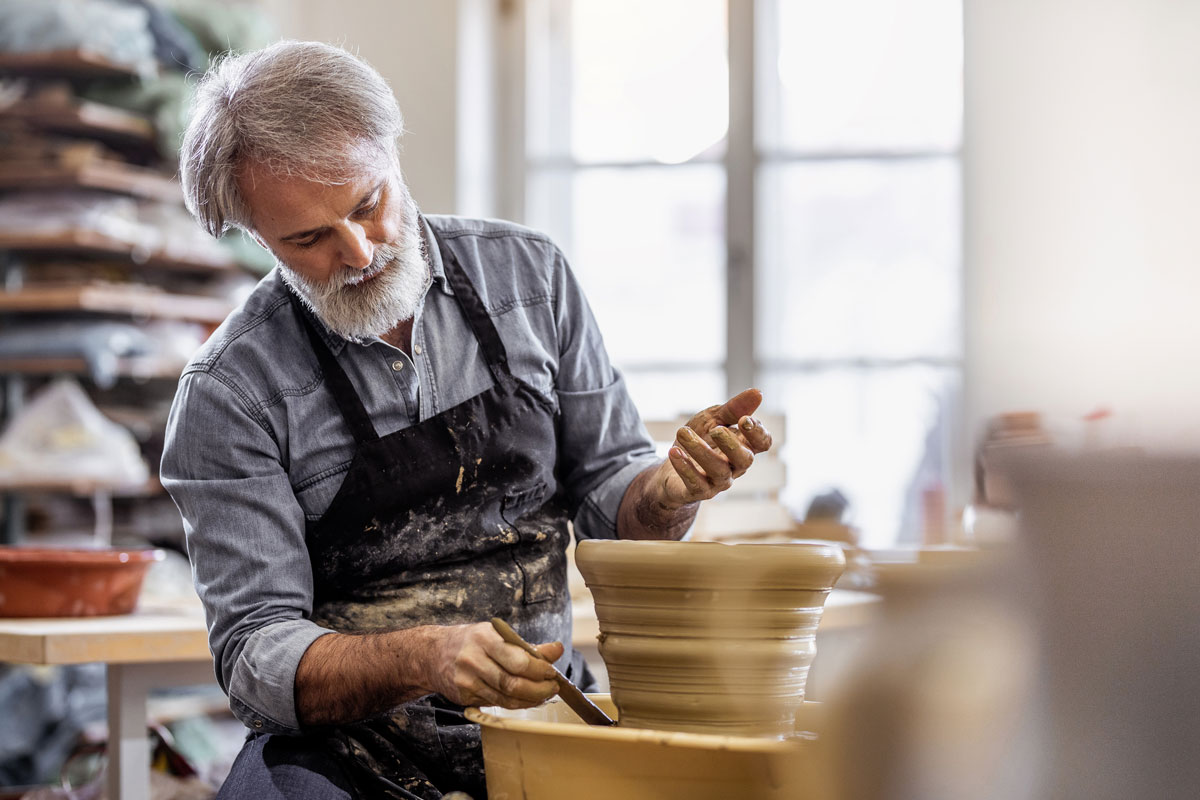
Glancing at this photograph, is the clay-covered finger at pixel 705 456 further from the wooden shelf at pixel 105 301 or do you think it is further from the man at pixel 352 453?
the wooden shelf at pixel 105 301

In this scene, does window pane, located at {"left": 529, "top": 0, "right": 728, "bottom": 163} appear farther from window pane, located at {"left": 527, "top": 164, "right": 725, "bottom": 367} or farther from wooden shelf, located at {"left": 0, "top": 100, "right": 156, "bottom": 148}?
wooden shelf, located at {"left": 0, "top": 100, "right": 156, "bottom": 148}

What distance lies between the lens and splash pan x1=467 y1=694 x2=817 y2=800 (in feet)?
2.73

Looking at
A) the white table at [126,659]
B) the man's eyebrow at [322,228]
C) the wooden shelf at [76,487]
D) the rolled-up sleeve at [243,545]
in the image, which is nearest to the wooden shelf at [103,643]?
the white table at [126,659]

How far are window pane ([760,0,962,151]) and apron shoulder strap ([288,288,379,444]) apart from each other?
313cm

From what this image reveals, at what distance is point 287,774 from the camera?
1337 millimetres

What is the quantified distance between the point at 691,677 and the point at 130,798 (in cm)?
126

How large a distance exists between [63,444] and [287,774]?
241 centimetres

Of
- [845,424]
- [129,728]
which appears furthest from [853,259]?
[129,728]

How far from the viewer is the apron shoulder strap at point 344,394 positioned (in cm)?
151

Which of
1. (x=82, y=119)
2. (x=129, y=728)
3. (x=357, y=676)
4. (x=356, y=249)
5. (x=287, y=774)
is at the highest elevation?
(x=82, y=119)

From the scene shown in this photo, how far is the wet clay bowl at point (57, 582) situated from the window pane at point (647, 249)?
2586mm

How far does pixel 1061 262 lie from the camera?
0.42 m

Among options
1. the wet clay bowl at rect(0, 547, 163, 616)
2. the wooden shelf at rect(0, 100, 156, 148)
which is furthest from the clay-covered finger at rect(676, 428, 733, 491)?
the wooden shelf at rect(0, 100, 156, 148)

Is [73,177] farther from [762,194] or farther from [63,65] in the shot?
[762,194]
